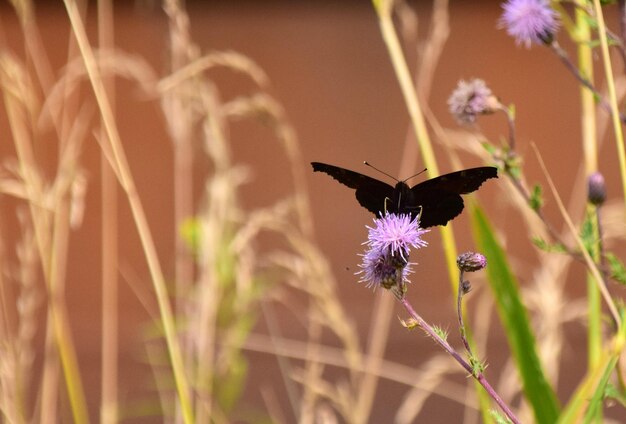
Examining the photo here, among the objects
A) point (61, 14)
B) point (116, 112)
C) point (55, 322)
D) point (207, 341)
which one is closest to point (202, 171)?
point (116, 112)

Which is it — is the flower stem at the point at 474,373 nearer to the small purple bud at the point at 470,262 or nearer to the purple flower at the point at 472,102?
the small purple bud at the point at 470,262

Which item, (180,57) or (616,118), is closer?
(616,118)

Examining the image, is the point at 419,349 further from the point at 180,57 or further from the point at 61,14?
the point at 180,57

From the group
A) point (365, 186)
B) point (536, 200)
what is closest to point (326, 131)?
point (536, 200)

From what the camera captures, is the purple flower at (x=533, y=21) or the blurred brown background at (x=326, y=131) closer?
the purple flower at (x=533, y=21)

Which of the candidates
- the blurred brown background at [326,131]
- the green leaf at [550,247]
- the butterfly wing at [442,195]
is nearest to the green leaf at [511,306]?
the green leaf at [550,247]

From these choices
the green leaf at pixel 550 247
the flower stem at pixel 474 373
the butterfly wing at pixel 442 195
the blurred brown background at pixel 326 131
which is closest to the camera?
the flower stem at pixel 474 373
